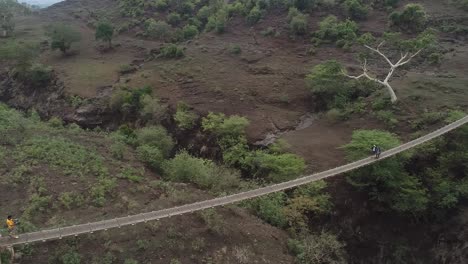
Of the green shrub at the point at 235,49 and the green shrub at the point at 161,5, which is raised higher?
the green shrub at the point at 161,5

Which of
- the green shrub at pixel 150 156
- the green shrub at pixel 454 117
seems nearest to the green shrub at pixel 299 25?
the green shrub at pixel 454 117

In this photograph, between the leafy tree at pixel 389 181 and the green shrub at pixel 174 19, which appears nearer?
the leafy tree at pixel 389 181

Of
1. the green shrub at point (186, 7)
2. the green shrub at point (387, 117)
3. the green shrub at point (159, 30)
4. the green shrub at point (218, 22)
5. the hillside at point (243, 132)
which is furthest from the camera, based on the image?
the green shrub at point (186, 7)

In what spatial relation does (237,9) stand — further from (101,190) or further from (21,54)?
(101,190)

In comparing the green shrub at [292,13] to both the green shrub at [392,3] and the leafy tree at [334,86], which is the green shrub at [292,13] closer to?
the green shrub at [392,3]

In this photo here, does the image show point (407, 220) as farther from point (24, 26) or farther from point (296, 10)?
point (24, 26)

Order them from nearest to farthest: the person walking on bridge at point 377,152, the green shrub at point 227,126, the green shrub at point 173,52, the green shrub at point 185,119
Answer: the person walking on bridge at point 377,152
the green shrub at point 227,126
the green shrub at point 185,119
the green shrub at point 173,52

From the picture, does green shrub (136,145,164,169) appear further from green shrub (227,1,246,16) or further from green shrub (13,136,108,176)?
green shrub (227,1,246,16)

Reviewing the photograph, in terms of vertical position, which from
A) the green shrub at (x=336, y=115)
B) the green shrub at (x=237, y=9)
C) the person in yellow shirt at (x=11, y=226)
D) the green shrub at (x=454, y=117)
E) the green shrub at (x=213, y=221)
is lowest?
the green shrub at (x=336, y=115)
